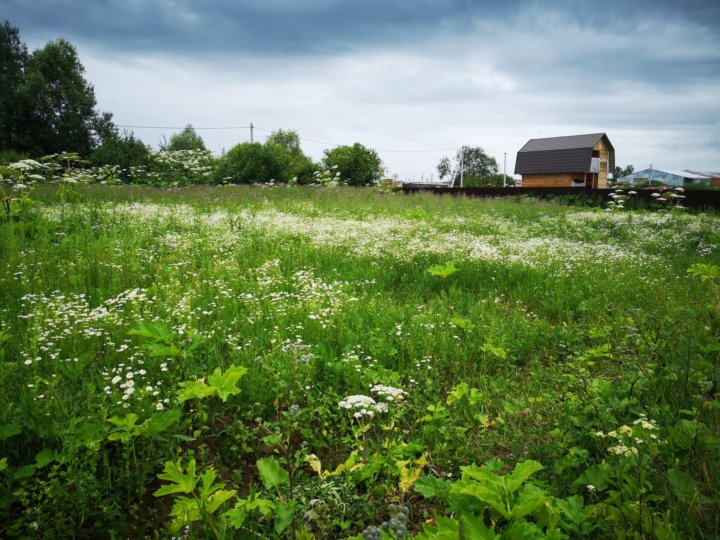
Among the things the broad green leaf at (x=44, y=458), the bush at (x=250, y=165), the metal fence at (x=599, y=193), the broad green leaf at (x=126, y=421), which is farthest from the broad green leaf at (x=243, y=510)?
the bush at (x=250, y=165)

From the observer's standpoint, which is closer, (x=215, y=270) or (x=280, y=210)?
(x=215, y=270)

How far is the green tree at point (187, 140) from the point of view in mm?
66000

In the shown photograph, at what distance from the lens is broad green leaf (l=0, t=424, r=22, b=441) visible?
2.34 metres

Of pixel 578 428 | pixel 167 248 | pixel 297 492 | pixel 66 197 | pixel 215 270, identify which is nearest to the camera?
pixel 297 492

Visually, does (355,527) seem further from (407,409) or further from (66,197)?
(66,197)

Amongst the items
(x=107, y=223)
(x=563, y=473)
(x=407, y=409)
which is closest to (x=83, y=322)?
(x=407, y=409)

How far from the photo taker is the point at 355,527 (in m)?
2.25

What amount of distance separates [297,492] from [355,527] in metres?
0.37

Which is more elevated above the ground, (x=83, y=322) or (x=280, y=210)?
(x=280, y=210)

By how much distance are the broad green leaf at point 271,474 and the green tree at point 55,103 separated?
48.1m

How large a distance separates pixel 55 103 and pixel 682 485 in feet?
175

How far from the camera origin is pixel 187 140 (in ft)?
224

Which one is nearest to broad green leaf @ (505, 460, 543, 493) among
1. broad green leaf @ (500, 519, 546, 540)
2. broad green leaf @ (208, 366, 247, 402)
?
broad green leaf @ (500, 519, 546, 540)

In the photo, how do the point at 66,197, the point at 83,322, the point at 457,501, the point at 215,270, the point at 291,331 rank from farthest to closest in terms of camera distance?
the point at 66,197, the point at 215,270, the point at 291,331, the point at 83,322, the point at 457,501
